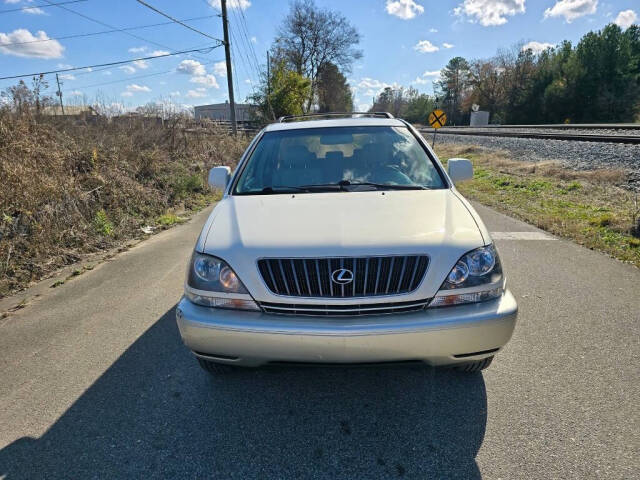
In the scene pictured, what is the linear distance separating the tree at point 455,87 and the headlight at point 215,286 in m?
95.1

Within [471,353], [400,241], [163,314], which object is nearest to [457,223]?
[400,241]

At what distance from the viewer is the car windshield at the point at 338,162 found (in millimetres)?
3021

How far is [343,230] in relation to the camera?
7.25 ft

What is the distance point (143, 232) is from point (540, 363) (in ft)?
20.6

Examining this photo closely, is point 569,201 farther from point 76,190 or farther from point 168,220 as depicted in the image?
point 76,190

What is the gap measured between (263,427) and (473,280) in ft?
4.82

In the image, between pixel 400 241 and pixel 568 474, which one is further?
pixel 400 241

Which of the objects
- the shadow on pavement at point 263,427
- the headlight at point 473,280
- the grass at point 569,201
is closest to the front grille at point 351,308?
the headlight at point 473,280

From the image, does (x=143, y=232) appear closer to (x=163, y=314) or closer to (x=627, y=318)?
(x=163, y=314)

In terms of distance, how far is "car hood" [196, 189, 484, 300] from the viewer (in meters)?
2.08

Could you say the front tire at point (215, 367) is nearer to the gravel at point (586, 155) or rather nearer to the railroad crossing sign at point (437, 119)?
the gravel at point (586, 155)

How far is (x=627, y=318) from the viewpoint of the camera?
3389 millimetres

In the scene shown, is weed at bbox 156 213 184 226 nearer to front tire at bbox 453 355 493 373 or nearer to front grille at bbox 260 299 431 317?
front grille at bbox 260 299 431 317

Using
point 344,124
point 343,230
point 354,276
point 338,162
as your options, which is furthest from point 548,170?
point 354,276
